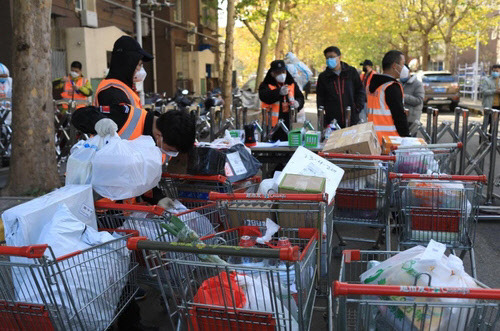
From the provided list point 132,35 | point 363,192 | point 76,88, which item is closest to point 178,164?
point 363,192

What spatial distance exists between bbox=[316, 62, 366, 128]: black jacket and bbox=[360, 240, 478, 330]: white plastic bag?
16.9 ft

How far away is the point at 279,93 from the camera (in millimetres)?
7719

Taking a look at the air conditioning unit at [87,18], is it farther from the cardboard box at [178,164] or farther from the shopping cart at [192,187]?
the shopping cart at [192,187]

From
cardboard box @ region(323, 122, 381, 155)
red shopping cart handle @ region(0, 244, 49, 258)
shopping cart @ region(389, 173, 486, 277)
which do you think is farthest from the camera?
cardboard box @ region(323, 122, 381, 155)

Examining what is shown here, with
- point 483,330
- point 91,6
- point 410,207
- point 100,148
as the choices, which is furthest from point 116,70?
point 91,6

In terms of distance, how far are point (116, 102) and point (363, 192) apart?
7.24ft

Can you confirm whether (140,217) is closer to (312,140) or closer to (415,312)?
(415,312)

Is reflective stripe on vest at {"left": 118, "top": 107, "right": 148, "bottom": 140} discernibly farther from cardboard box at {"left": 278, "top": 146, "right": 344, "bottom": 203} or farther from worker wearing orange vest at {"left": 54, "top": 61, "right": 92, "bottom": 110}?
worker wearing orange vest at {"left": 54, "top": 61, "right": 92, "bottom": 110}

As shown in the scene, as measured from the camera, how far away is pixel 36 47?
5.55 m

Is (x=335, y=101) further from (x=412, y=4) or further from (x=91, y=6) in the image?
(x=412, y=4)

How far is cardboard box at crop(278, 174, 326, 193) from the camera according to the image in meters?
3.34

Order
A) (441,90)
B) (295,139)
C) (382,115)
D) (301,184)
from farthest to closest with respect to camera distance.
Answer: (441,90) < (382,115) < (295,139) < (301,184)

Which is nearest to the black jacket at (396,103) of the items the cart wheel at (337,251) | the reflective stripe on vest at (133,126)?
the cart wheel at (337,251)

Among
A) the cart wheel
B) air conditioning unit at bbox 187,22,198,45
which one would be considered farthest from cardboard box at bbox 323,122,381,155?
air conditioning unit at bbox 187,22,198,45
